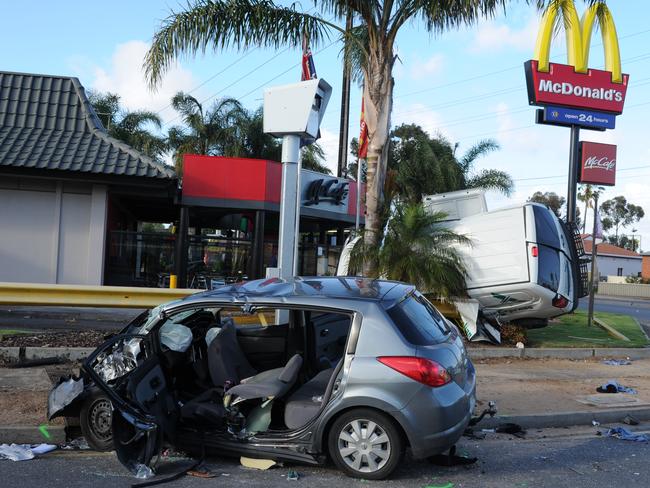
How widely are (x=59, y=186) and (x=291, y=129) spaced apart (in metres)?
10.00

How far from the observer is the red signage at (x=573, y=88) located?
18688mm

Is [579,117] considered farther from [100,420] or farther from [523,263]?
[100,420]

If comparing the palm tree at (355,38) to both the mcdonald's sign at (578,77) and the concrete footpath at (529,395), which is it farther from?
the mcdonald's sign at (578,77)

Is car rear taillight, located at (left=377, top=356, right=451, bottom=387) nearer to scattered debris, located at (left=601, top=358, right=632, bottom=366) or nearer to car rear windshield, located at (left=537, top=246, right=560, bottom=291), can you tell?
car rear windshield, located at (left=537, top=246, right=560, bottom=291)

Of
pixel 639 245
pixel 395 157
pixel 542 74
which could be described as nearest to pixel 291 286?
pixel 542 74

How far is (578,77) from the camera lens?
1909cm

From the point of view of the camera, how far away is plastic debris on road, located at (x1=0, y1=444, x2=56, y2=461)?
5.35 m

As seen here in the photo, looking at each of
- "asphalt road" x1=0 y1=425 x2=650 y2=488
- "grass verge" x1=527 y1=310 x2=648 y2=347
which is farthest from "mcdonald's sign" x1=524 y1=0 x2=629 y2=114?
"asphalt road" x1=0 y1=425 x2=650 y2=488

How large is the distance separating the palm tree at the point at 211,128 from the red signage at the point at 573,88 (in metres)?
16.0

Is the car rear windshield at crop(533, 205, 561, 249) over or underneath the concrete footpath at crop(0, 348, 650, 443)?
over

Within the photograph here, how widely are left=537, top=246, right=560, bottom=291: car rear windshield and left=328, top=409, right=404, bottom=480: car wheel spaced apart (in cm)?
656

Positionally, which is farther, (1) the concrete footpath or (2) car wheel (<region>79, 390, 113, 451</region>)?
(1) the concrete footpath

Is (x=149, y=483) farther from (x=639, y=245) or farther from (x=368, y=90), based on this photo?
(x=639, y=245)

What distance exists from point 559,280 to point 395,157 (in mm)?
23054
